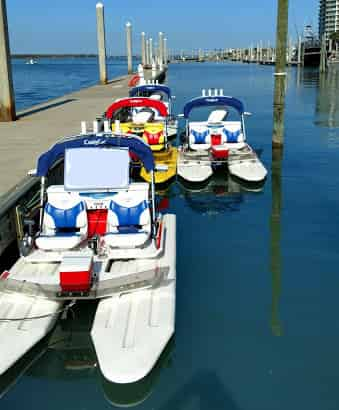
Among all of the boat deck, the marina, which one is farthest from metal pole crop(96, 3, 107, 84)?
the marina

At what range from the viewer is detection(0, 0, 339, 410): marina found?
7320 mm

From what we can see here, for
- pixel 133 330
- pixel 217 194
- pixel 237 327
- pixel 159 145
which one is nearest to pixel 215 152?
pixel 217 194

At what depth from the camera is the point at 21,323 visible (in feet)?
26.0

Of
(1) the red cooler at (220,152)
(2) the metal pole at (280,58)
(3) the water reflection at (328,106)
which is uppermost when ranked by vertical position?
(2) the metal pole at (280,58)

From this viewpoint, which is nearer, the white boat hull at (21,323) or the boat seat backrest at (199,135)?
the white boat hull at (21,323)

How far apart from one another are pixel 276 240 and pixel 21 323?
7309 millimetres

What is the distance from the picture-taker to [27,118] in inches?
1000

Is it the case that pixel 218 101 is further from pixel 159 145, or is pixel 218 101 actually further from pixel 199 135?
pixel 159 145

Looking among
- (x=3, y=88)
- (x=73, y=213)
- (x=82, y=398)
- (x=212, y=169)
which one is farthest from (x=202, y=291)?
(x=3, y=88)

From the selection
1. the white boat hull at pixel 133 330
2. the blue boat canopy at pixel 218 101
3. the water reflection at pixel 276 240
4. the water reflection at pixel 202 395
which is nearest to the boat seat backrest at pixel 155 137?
the blue boat canopy at pixel 218 101

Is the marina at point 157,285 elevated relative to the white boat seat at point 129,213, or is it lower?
lower

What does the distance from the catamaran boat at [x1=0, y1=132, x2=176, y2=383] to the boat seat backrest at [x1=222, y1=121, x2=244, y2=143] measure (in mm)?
8878

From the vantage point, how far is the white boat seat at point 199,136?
19969mm

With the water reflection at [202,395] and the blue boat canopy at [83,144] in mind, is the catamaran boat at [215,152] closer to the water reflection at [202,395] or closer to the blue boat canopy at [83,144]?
the blue boat canopy at [83,144]
